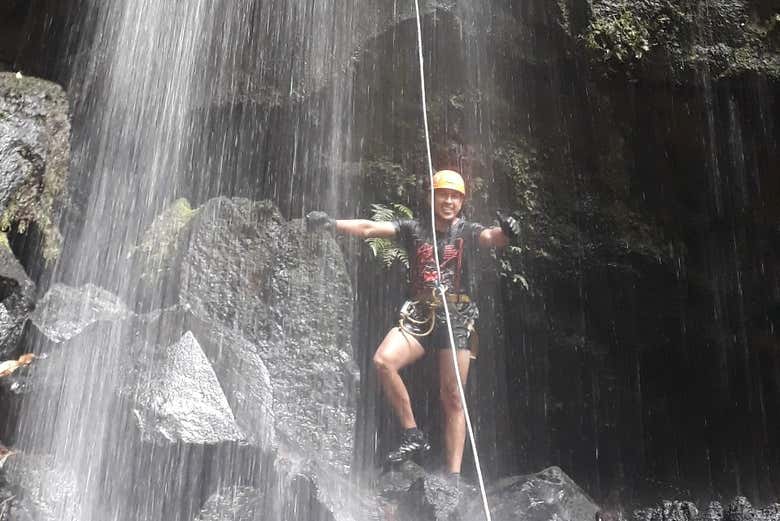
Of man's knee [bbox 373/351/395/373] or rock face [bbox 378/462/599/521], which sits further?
man's knee [bbox 373/351/395/373]

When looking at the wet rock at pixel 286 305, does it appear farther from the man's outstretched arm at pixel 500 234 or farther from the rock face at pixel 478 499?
the man's outstretched arm at pixel 500 234

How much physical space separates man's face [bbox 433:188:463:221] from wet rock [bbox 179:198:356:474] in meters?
1.14

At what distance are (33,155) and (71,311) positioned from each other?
4.47 ft

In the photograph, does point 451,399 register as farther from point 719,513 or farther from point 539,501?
point 719,513

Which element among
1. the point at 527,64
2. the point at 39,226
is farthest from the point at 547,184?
the point at 39,226

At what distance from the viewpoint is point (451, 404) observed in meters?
5.77

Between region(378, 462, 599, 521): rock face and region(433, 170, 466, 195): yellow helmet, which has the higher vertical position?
region(433, 170, 466, 195): yellow helmet

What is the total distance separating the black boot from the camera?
5570 mm

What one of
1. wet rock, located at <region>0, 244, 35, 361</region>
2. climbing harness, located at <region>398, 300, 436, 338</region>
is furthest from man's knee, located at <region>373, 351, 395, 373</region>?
wet rock, located at <region>0, 244, 35, 361</region>

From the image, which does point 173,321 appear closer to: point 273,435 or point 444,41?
point 273,435

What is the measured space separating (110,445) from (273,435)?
122 cm

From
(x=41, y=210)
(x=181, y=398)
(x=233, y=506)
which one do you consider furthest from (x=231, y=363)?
(x=41, y=210)

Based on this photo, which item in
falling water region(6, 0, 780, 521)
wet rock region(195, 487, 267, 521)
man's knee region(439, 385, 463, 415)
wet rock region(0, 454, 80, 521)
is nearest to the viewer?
wet rock region(0, 454, 80, 521)

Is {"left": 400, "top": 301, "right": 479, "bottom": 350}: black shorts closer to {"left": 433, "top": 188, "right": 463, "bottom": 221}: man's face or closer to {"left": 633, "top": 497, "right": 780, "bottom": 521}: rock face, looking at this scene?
{"left": 433, "top": 188, "right": 463, "bottom": 221}: man's face
